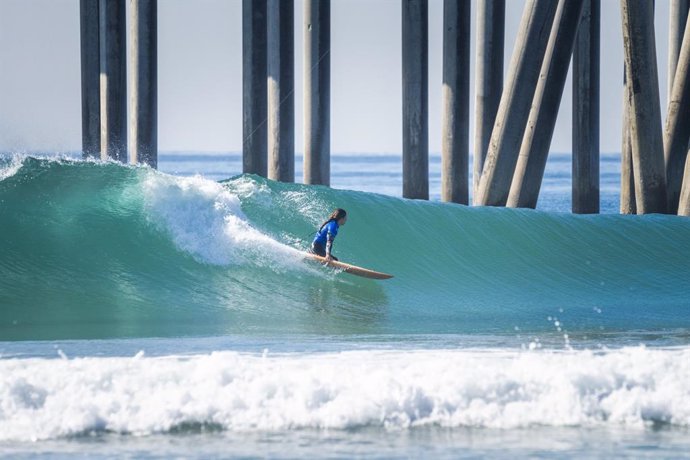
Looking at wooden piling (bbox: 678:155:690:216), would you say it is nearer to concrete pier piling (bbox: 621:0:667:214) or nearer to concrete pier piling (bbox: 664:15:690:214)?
concrete pier piling (bbox: 664:15:690:214)

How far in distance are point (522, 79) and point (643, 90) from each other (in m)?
1.39

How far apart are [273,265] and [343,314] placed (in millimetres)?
2077

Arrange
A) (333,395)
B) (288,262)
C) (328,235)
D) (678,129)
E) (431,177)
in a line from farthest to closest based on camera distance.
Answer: (431,177) < (678,129) < (288,262) < (328,235) < (333,395)

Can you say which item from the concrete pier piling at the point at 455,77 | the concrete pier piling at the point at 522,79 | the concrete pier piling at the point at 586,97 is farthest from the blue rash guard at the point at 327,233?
the concrete pier piling at the point at 586,97

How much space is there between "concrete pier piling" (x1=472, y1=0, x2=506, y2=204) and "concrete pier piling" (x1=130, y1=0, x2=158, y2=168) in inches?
174

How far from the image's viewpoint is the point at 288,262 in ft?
42.9

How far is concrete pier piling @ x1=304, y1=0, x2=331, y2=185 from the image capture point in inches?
642

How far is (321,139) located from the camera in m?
16.5

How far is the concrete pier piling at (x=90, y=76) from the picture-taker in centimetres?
1773

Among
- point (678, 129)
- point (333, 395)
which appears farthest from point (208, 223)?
point (333, 395)

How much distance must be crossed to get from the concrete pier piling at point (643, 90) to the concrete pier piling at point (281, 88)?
4602mm

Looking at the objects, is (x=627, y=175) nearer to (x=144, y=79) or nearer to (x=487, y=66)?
(x=487, y=66)

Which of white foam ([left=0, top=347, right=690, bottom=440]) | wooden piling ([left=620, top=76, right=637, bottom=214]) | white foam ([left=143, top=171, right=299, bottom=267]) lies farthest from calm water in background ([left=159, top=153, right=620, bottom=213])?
white foam ([left=0, top=347, right=690, bottom=440])

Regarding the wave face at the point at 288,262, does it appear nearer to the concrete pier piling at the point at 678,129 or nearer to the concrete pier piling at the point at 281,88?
the concrete pier piling at the point at 678,129
